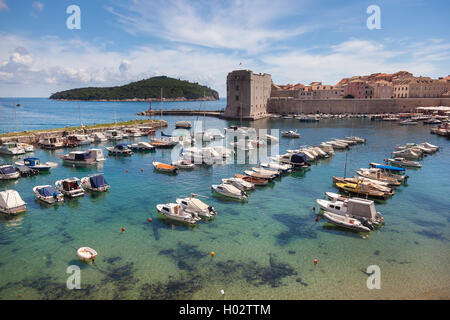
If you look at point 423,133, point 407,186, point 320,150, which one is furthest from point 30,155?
point 423,133

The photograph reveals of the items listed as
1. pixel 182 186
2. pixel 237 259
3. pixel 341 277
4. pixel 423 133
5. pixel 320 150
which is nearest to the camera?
pixel 341 277

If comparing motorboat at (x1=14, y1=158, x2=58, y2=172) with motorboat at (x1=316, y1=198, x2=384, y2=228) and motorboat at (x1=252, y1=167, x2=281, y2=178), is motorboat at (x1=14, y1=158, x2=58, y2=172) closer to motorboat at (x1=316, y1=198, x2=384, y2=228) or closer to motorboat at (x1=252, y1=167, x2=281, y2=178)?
motorboat at (x1=252, y1=167, x2=281, y2=178)

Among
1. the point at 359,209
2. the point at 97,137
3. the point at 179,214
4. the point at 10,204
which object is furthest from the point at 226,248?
the point at 97,137

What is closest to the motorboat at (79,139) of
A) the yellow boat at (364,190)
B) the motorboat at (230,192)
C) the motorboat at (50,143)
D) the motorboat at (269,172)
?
the motorboat at (50,143)

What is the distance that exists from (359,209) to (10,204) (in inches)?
944

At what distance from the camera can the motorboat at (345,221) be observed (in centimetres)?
1877

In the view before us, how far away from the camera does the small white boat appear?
1514cm

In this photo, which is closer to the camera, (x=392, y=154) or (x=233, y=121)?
(x=392, y=154)

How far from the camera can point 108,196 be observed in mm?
24922

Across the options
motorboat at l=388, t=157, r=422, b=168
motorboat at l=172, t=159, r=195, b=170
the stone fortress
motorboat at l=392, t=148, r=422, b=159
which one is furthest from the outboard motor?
the stone fortress

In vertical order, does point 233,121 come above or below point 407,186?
above
